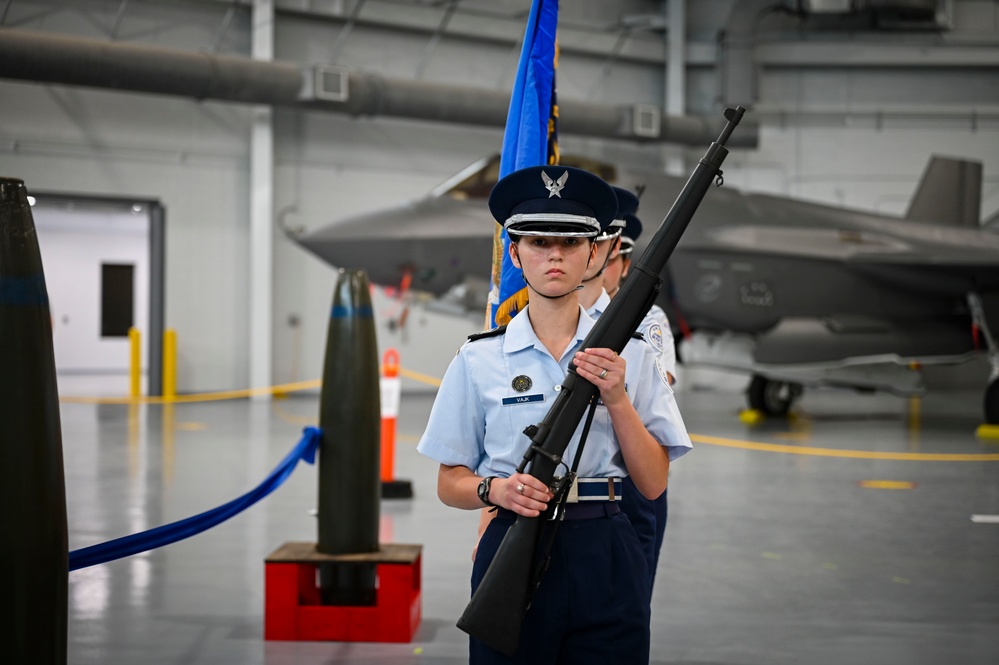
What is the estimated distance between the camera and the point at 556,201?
208cm

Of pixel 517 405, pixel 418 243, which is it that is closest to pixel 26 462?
pixel 517 405

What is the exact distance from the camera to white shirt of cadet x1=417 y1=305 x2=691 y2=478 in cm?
209

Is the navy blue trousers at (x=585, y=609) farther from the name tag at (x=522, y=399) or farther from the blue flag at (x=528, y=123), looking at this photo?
the blue flag at (x=528, y=123)

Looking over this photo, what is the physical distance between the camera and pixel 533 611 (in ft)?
6.70

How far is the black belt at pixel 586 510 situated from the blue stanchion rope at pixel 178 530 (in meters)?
1.30

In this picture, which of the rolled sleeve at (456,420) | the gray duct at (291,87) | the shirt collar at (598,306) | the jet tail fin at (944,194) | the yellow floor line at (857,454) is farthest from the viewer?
the jet tail fin at (944,194)

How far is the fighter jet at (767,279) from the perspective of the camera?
37.2 ft

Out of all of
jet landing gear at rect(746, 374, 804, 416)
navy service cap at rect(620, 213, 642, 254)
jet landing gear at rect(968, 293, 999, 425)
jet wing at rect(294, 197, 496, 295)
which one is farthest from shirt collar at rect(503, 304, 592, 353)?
jet landing gear at rect(746, 374, 804, 416)

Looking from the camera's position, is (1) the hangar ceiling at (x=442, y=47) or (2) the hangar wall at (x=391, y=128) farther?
(2) the hangar wall at (x=391, y=128)

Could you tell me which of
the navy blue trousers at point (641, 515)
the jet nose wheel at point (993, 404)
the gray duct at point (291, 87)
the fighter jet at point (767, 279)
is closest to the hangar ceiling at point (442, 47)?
the gray duct at point (291, 87)

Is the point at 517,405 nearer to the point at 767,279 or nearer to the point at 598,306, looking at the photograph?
the point at 598,306

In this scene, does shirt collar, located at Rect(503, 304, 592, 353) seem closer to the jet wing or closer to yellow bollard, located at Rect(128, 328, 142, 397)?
the jet wing

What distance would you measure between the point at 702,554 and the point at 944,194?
1150 cm

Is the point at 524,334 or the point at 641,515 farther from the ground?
the point at 524,334
